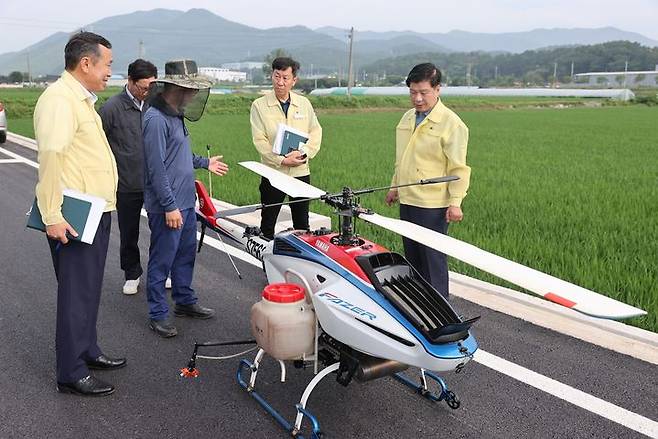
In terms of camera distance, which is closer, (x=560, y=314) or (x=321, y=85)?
(x=560, y=314)

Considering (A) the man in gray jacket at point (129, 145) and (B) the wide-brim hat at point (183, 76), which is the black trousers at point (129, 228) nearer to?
(A) the man in gray jacket at point (129, 145)

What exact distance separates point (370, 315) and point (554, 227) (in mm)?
5218

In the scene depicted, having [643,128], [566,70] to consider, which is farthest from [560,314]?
[566,70]

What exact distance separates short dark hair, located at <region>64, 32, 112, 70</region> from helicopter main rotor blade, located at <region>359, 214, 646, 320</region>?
1.83 m

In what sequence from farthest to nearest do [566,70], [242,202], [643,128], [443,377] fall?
[566,70]
[643,128]
[242,202]
[443,377]

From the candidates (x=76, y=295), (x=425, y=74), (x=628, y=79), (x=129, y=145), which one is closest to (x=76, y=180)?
(x=76, y=295)

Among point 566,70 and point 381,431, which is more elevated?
point 566,70

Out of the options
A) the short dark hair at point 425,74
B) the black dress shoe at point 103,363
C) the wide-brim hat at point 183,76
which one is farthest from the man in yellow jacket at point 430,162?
the black dress shoe at point 103,363

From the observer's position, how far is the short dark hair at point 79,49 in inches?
129

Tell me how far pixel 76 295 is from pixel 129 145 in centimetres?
205

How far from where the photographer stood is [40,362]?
3.99 meters

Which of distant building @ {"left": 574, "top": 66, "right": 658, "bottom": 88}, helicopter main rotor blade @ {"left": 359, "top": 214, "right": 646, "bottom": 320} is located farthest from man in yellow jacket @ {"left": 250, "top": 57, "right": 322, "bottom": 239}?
distant building @ {"left": 574, "top": 66, "right": 658, "bottom": 88}

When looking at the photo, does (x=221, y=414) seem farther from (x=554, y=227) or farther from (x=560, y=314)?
(x=554, y=227)

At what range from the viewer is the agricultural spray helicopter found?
2.80m
